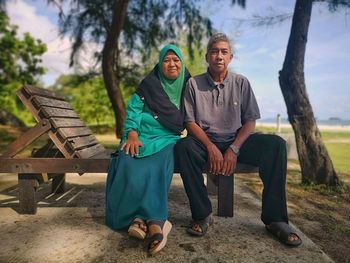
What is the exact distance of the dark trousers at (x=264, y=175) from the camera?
2.42 m

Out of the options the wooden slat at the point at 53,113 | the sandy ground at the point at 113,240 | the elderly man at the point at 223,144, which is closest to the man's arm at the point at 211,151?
the elderly man at the point at 223,144

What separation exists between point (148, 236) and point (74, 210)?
1072 mm

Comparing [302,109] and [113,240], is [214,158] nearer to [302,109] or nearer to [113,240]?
[113,240]

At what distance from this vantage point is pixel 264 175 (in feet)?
8.15

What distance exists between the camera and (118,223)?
250 cm

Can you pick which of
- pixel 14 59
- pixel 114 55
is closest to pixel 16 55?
pixel 14 59

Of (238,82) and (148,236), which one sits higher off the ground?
(238,82)

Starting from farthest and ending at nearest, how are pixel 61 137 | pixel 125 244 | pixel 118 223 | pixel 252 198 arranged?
pixel 252 198 < pixel 61 137 < pixel 118 223 < pixel 125 244

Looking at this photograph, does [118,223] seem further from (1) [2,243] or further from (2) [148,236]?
(1) [2,243]

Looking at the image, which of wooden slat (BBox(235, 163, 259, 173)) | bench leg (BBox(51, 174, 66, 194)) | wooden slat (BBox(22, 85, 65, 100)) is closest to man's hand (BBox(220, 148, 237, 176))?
wooden slat (BBox(235, 163, 259, 173))

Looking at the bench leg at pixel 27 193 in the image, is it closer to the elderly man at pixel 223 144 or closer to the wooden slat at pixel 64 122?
the wooden slat at pixel 64 122

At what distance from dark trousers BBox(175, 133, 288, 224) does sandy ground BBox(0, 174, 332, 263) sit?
0.20 metres

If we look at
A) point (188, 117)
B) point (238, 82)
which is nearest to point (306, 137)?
point (238, 82)

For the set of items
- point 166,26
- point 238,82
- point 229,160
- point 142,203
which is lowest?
point 142,203
